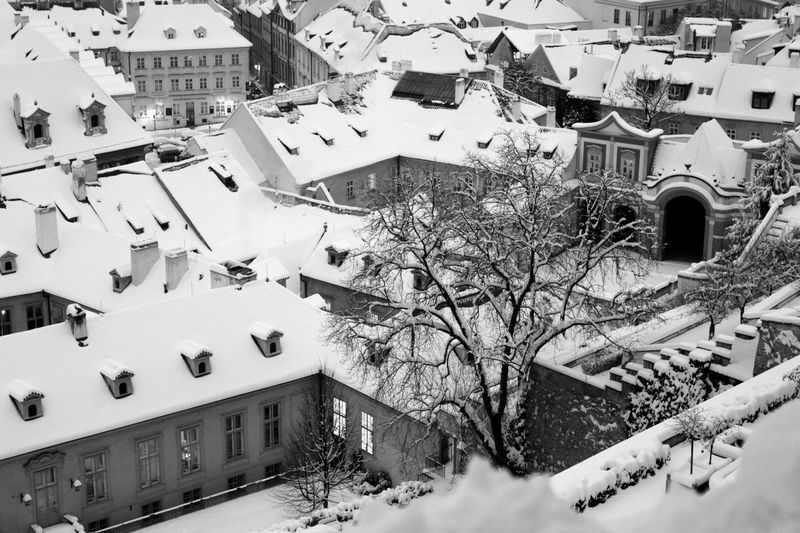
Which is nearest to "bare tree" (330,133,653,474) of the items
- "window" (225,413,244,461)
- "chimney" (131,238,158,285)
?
"window" (225,413,244,461)

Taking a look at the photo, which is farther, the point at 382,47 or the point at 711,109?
the point at 382,47

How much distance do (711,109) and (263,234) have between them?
Result: 107 ft

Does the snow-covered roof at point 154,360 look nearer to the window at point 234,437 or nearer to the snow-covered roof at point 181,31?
the window at point 234,437

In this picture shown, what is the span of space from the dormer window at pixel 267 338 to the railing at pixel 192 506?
4047 millimetres

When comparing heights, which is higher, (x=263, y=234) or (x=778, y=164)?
(x=778, y=164)

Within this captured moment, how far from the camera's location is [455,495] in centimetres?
310

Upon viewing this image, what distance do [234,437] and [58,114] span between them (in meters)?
33.9

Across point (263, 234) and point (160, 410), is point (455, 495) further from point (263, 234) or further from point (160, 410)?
point (263, 234)

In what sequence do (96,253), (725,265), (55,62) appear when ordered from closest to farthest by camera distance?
(725,265), (96,253), (55,62)

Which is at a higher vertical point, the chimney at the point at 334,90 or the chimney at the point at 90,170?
the chimney at the point at 334,90

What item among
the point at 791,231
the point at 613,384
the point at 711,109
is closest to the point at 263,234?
the point at 791,231

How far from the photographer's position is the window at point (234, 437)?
36.0 meters

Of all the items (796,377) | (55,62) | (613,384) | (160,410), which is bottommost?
(160,410)

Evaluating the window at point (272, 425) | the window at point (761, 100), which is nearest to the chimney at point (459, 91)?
the window at point (761, 100)
